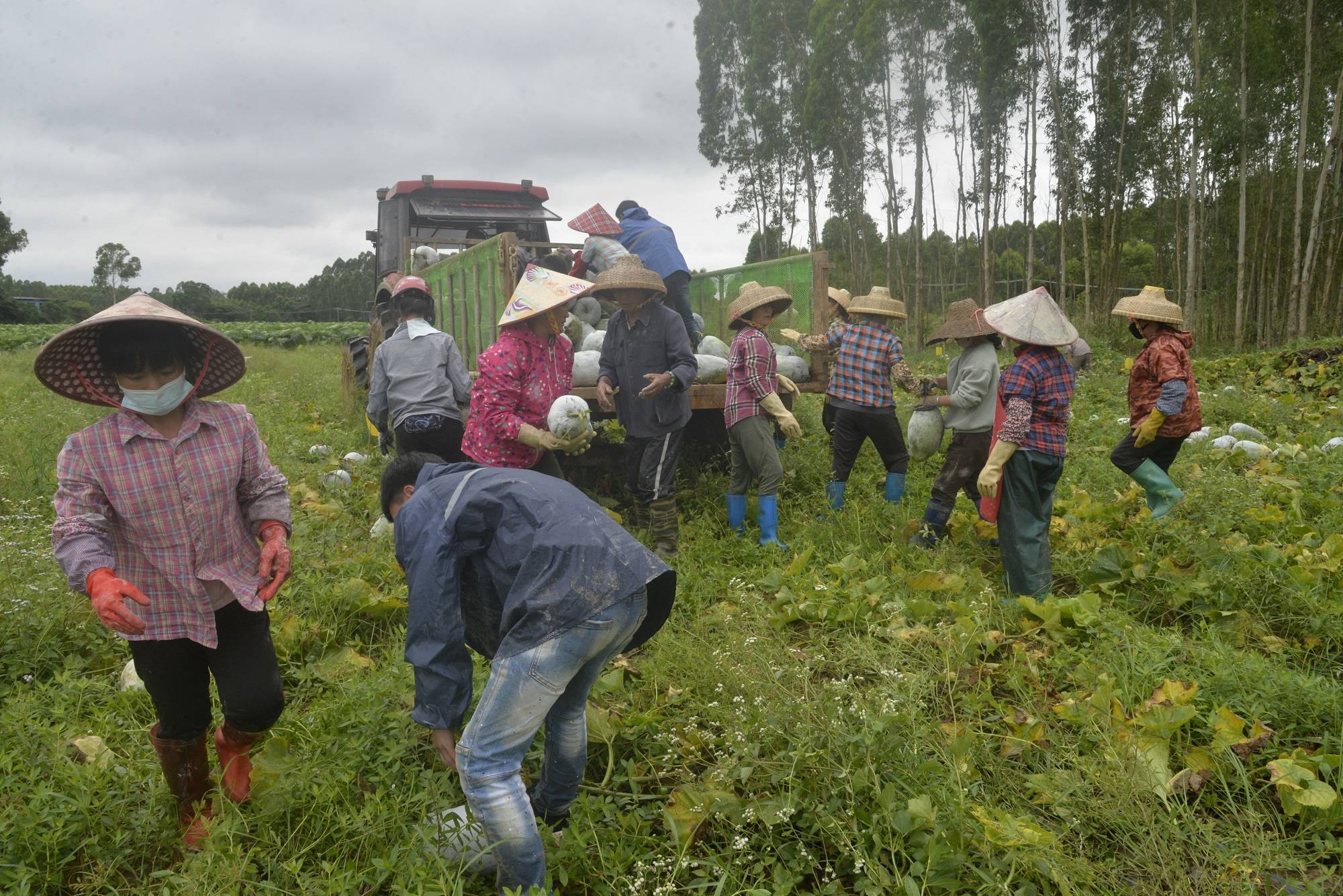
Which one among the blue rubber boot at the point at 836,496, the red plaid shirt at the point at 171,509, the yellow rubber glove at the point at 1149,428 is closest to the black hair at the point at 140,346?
the red plaid shirt at the point at 171,509

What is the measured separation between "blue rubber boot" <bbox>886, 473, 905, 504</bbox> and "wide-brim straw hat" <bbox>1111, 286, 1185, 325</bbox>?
1.62 metres

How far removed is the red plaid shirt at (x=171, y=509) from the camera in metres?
2.25

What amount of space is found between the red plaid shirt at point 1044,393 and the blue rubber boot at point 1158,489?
1.09 metres

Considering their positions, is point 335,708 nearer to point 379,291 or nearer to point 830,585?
point 830,585

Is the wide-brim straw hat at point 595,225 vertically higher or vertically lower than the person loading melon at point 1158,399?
higher

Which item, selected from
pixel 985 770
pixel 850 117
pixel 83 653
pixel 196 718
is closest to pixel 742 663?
pixel 985 770

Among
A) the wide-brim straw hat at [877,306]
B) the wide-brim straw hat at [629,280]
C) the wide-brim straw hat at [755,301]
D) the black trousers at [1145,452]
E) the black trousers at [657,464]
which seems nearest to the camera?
the black trousers at [1145,452]

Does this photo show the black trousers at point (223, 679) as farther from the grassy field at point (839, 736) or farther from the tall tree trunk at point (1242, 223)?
the tall tree trunk at point (1242, 223)

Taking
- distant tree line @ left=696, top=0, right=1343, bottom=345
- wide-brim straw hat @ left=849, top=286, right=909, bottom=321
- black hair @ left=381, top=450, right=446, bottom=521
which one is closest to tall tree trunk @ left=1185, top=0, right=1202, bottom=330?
distant tree line @ left=696, top=0, right=1343, bottom=345

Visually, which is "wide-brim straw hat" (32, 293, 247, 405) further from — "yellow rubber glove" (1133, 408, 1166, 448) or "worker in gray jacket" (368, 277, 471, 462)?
"yellow rubber glove" (1133, 408, 1166, 448)

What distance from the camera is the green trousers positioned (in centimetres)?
394

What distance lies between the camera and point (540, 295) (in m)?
4.20

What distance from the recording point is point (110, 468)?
2.29 meters

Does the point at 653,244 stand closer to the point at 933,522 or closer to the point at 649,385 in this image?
the point at 649,385
